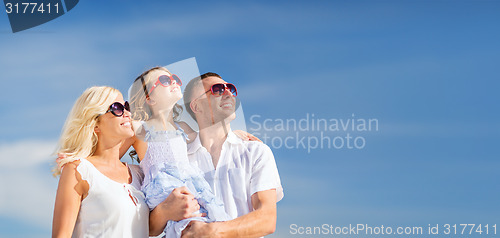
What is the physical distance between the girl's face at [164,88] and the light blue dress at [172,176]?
15.0 inches

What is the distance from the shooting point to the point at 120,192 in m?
5.94

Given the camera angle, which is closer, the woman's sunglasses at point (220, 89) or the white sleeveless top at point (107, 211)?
the white sleeveless top at point (107, 211)

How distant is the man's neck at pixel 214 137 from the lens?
6484 millimetres

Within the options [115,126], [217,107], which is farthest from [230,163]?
[115,126]

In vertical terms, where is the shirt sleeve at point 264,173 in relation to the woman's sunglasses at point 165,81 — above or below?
below

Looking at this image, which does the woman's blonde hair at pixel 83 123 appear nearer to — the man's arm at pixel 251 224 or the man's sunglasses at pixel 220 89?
the man's sunglasses at pixel 220 89

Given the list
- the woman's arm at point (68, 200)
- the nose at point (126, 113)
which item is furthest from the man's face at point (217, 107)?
the woman's arm at point (68, 200)

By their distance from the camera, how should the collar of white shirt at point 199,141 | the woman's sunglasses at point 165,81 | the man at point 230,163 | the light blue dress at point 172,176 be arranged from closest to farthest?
the light blue dress at point 172,176 → the man at point 230,163 → the collar of white shirt at point 199,141 → the woman's sunglasses at point 165,81

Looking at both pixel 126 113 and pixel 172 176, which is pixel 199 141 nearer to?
pixel 172 176

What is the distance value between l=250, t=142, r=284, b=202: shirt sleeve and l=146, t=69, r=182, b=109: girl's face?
115 centimetres

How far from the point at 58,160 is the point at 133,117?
954 millimetres

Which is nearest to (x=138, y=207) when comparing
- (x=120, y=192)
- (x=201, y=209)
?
(x=120, y=192)

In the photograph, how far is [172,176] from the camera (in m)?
5.91

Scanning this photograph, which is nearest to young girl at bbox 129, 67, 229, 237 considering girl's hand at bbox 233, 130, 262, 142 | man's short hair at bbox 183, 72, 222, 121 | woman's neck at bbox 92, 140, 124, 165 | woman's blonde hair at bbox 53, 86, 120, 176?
man's short hair at bbox 183, 72, 222, 121
